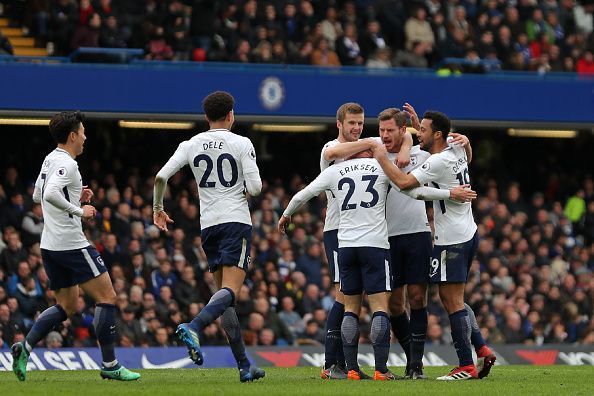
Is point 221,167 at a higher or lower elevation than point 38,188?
higher

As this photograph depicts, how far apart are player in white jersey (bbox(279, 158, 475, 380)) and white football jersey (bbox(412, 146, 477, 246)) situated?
0.21 metres

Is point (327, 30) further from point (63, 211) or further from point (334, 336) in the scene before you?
point (63, 211)

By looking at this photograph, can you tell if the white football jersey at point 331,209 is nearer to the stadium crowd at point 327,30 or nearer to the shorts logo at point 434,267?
the shorts logo at point 434,267

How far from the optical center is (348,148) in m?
12.6

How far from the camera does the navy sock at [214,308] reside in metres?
11.6

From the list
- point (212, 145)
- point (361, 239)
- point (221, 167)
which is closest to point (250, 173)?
point (221, 167)

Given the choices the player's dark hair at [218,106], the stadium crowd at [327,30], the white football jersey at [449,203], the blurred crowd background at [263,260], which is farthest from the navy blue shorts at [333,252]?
the stadium crowd at [327,30]

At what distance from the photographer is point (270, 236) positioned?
23.4 m

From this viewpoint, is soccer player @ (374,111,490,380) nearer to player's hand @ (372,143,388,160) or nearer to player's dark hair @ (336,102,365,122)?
player's hand @ (372,143,388,160)

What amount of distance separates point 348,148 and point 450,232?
1.26 meters

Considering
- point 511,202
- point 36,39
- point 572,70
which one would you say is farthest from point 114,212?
point 572,70

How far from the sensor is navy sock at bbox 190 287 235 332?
456 inches

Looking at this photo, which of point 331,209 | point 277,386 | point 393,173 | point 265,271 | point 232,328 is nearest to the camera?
point 277,386

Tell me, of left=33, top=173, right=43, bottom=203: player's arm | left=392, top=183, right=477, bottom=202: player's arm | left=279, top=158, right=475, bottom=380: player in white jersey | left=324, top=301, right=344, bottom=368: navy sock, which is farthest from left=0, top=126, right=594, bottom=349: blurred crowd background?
left=392, top=183, right=477, bottom=202: player's arm
